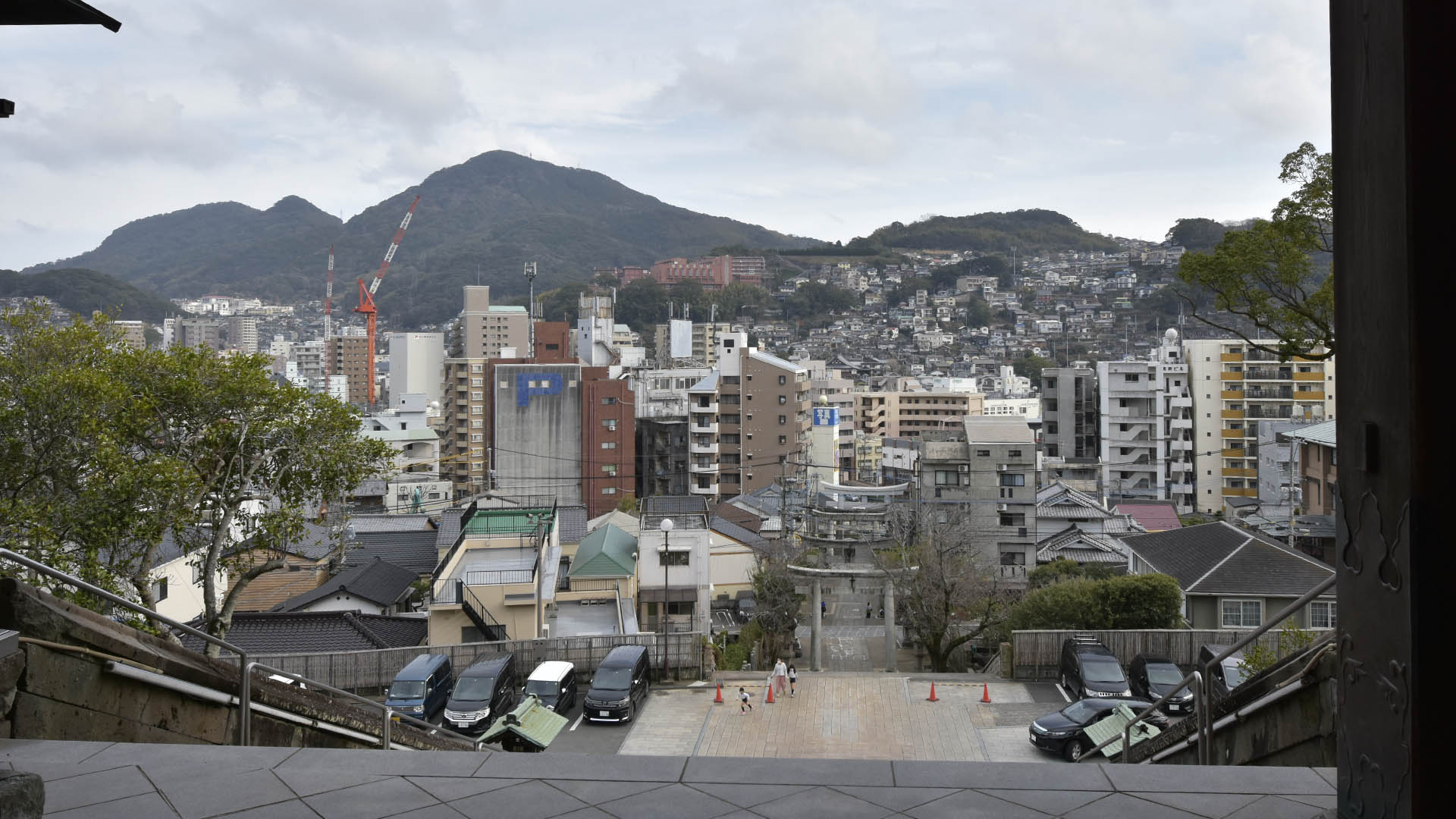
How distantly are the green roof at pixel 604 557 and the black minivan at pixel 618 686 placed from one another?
8.07m

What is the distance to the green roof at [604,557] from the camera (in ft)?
73.7

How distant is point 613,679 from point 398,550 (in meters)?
14.1

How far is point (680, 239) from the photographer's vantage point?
188 m

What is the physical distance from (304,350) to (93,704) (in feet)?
426

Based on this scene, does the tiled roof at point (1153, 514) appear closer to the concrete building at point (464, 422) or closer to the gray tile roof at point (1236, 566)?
the gray tile roof at point (1236, 566)

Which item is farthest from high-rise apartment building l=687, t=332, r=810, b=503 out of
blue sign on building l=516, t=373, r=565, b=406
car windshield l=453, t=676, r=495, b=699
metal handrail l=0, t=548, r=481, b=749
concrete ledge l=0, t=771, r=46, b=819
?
concrete ledge l=0, t=771, r=46, b=819

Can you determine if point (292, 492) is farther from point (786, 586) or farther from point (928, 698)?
point (786, 586)

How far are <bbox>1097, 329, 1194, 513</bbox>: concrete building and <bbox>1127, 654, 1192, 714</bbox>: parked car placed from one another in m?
31.8

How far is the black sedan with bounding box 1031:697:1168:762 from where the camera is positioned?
36.1 feet

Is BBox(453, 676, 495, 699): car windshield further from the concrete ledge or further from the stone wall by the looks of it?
the concrete ledge

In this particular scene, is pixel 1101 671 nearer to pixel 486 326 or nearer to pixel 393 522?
pixel 393 522

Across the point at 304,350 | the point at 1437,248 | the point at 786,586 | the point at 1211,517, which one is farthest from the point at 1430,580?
the point at 304,350

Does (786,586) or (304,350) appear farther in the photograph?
(304,350)

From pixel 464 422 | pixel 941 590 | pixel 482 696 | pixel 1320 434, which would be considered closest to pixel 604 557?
pixel 941 590
